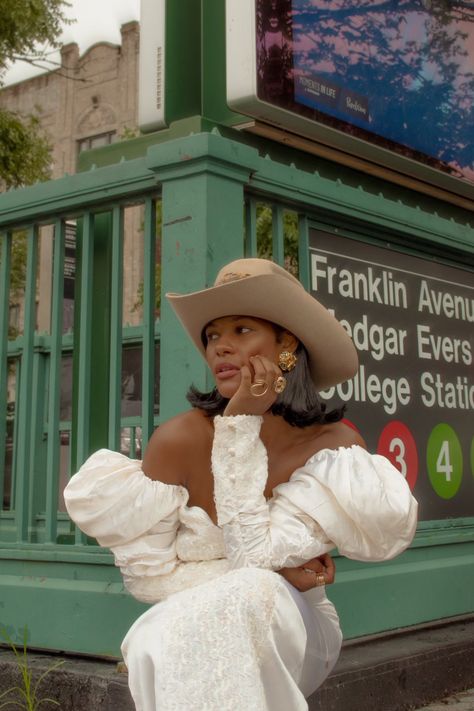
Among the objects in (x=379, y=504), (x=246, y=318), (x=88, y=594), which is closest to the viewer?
(x=379, y=504)

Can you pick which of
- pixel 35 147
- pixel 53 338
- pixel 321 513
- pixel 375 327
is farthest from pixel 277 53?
pixel 35 147

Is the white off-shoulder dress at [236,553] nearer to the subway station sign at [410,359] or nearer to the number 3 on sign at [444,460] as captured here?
the subway station sign at [410,359]

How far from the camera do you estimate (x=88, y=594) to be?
2.98 m

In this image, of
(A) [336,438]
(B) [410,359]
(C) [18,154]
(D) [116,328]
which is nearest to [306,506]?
(A) [336,438]

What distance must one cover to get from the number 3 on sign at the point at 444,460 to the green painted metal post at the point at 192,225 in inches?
52.2

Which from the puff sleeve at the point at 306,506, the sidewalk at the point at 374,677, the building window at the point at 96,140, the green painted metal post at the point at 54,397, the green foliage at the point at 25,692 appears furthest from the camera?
the building window at the point at 96,140

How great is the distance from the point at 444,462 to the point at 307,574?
1.91 metres

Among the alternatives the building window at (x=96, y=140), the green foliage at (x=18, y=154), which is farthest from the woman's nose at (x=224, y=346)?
the building window at (x=96, y=140)

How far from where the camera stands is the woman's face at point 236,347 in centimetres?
219

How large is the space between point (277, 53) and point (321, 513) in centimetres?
203

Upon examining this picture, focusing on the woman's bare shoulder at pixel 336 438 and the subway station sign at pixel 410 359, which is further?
the subway station sign at pixel 410 359

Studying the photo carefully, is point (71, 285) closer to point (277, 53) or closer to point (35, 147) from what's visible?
point (277, 53)

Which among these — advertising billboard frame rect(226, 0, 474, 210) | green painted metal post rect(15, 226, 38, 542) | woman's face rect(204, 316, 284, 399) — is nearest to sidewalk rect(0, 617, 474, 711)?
green painted metal post rect(15, 226, 38, 542)

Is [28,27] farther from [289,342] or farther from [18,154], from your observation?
[289,342]
